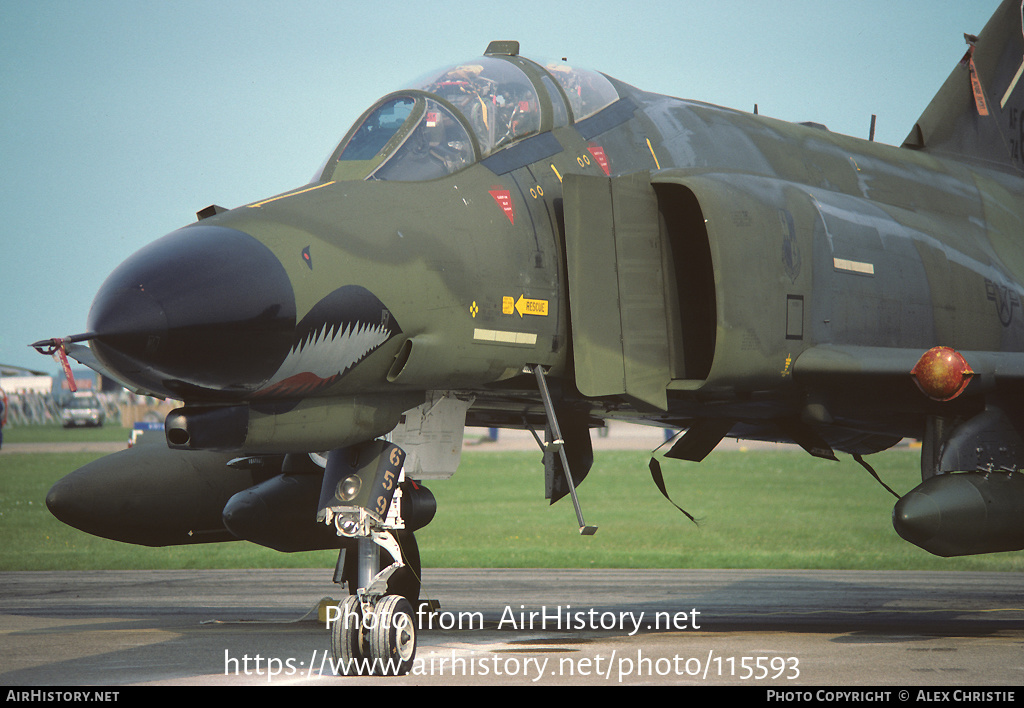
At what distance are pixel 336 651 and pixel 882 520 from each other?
17.9 metres

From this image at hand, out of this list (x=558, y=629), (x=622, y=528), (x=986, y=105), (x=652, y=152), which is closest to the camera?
(x=652, y=152)

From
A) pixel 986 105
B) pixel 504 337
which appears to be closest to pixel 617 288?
pixel 504 337

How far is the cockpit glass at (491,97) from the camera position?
6836mm

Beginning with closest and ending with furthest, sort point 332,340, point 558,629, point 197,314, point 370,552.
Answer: point 197,314, point 332,340, point 370,552, point 558,629

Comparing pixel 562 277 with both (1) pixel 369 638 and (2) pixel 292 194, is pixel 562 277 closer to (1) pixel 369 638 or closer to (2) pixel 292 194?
(2) pixel 292 194

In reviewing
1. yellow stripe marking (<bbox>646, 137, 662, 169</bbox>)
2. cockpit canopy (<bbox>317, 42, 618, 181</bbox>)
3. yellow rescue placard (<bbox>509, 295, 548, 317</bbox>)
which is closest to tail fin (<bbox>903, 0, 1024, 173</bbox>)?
yellow stripe marking (<bbox>646, 137, 662, 169</bbox>)

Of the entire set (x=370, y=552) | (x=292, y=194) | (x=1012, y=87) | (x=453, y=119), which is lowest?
(x=370, y=552)

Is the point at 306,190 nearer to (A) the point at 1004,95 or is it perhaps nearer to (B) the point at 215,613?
(B) the point at 215,613

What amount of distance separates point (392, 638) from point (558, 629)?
9.59 ft

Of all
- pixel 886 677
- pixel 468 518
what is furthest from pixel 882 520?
pixel 886 677

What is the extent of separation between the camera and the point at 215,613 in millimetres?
10281

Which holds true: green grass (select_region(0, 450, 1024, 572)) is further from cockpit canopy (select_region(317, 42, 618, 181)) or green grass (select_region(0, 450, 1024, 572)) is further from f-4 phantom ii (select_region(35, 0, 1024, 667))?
cockpit canopy (select_region(317, 42, 618, 181))

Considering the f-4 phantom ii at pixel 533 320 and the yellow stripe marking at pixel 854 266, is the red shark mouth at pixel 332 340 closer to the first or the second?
the f-4 phantom ii at pixel 533 320

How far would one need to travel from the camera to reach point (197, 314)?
5148 mm
